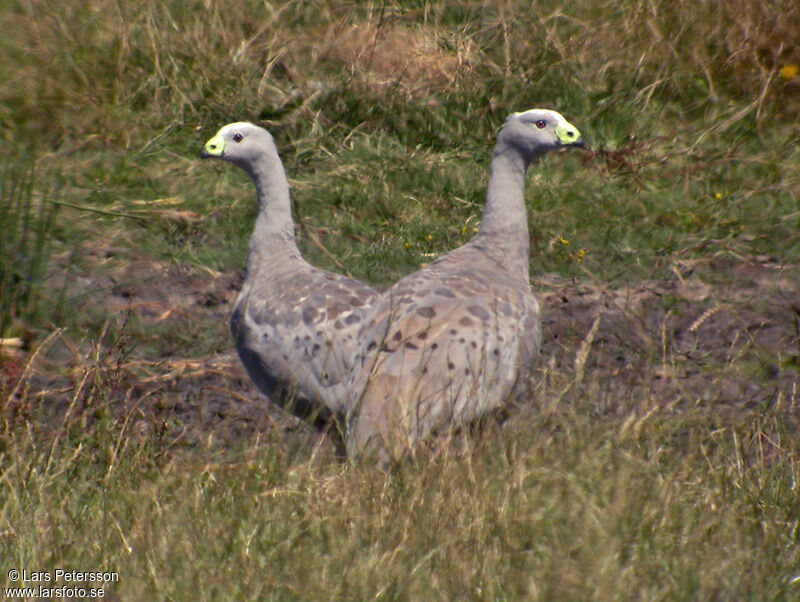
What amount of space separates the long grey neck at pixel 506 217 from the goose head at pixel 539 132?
6cm

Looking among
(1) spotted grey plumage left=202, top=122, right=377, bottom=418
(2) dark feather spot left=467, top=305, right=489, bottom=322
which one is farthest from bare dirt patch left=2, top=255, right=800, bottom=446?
(2) dark feather spot left=467, top=305, right=489, bottom=322

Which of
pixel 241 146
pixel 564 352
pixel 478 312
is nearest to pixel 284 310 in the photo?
pixel 478 312

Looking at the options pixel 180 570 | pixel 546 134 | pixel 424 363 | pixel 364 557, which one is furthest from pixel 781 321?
pixel 180 570

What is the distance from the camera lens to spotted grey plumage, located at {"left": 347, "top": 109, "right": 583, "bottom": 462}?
4.29 meters

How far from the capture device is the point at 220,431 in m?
5.08

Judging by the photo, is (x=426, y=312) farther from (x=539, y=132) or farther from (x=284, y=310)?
(x=539, y=132)

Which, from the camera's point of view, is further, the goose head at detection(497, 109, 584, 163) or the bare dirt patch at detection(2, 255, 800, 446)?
the goose head at detection(497, 109, 584, 163)

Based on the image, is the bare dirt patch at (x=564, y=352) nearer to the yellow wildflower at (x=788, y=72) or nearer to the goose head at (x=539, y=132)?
the goose head at (x=539, y=132)

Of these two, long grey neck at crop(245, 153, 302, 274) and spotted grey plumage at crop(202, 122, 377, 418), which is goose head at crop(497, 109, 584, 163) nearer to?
spotted grey plumage at crop(202, 122, 377, 418)

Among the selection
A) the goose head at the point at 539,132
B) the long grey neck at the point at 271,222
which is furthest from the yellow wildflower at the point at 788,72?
the long grey neck at the point at 271,222

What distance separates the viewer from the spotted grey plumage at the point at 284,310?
16.1 ft

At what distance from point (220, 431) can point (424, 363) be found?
1.14 metres

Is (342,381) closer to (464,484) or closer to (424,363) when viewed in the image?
(424,363)

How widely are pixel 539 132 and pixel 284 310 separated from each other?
1.44 m
